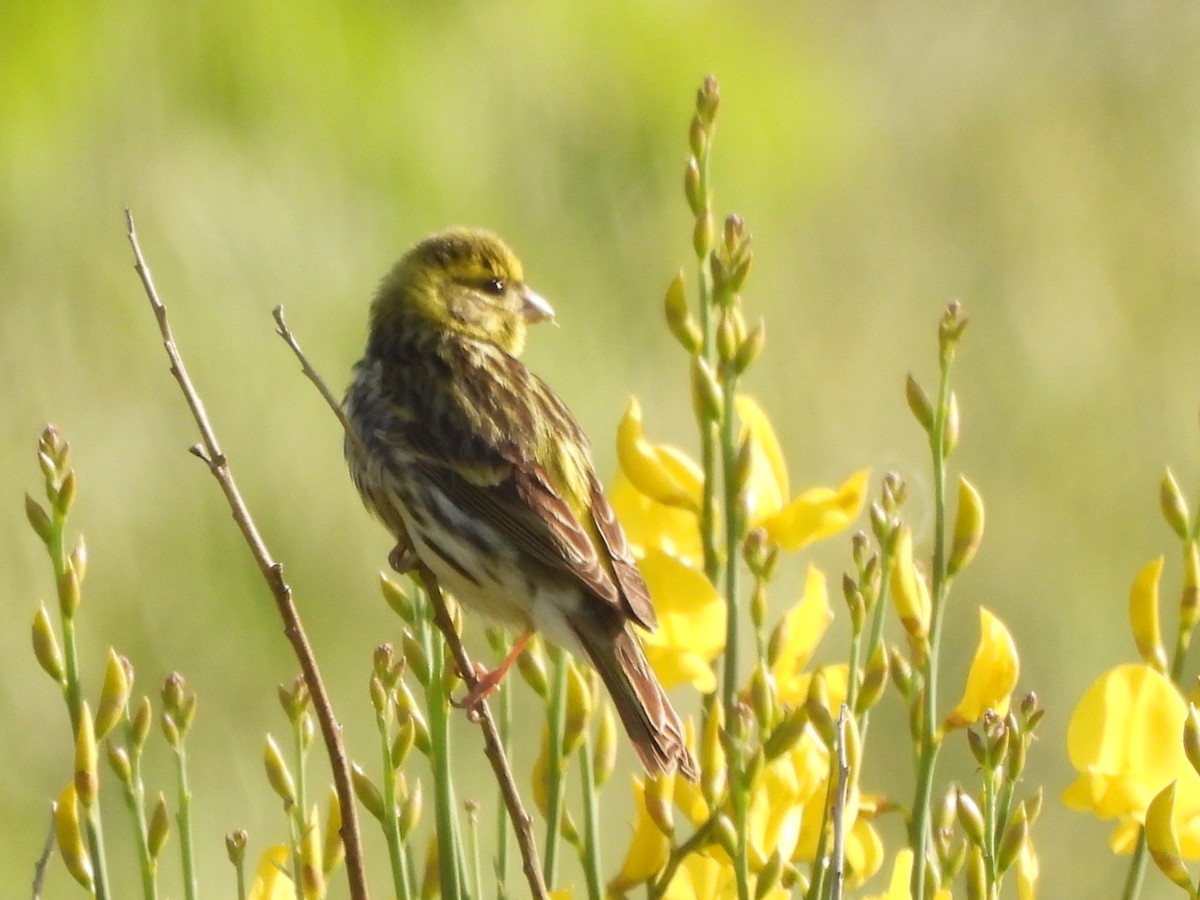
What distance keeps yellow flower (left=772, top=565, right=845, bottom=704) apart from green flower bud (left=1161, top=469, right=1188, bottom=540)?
0.88 feet

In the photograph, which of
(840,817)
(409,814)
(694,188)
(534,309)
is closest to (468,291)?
(534,309)

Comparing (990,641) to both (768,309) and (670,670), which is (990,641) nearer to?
(670,670)

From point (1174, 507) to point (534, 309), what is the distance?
1102 millimetres

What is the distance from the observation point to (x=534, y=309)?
2.48 meters

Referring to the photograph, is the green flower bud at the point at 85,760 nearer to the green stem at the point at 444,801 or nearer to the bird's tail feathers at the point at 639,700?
the green stem at the point at 444,801

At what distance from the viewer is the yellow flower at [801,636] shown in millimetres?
1539

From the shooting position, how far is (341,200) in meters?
3.38

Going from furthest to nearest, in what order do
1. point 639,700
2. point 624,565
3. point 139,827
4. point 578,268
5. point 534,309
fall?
point 578,268 < point 534,309 < point 624,565 < point 639,700 < point 139,827

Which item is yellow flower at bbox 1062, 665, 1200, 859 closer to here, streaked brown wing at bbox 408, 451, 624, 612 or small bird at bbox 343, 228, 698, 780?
small bird at bbox 343, 228, 698, 780

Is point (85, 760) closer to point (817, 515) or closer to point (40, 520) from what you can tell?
point (40, 520)

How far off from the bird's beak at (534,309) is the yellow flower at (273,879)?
3.64 ft

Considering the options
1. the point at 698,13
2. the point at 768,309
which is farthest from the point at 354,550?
the point at 768,309

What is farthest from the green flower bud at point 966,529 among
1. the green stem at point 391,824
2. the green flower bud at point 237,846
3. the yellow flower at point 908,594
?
the green flower bud at point 237,846

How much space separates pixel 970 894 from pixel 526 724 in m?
2.33
